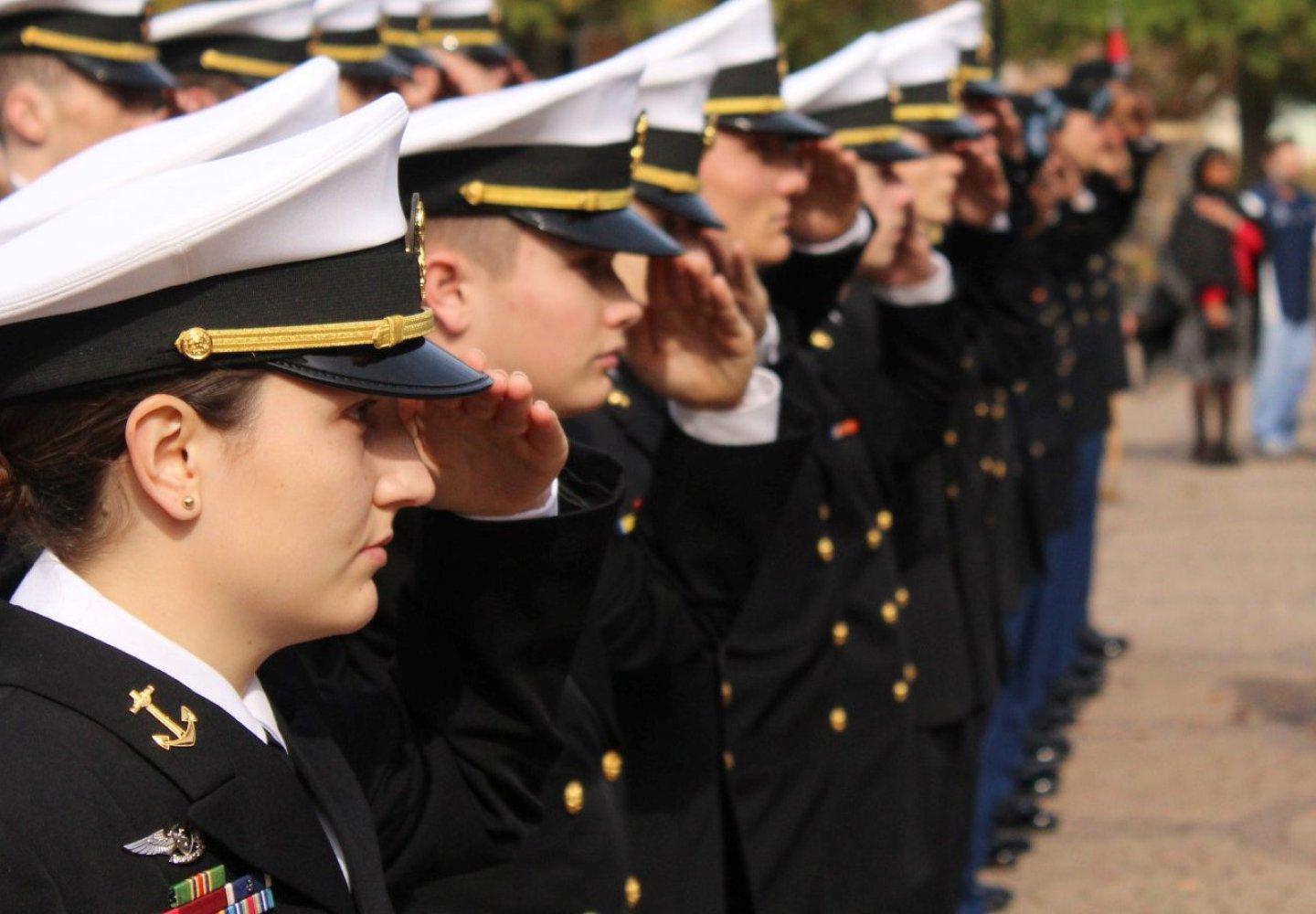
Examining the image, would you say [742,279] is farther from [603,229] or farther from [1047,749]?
[1047,749]

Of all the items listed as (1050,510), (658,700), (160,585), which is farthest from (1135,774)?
(160,585)

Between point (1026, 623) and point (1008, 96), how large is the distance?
6.27ft

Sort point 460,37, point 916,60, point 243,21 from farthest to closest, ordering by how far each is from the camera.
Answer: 1. point 460,37
2. point 916,60
3. point 243,21

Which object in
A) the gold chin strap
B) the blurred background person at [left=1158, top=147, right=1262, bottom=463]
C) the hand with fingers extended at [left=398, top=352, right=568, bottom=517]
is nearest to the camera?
the hand with fingers extended at [left=398, top=352, right=568, bottom=517]

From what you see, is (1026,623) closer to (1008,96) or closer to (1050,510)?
(1050,510)

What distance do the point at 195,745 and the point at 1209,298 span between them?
42.2 feet

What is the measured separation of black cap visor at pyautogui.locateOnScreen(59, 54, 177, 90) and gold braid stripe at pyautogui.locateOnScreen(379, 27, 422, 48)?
5.80 feet

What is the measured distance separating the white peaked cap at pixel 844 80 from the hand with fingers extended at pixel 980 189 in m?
0.79

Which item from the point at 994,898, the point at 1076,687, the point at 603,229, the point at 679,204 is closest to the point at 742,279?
the point at 679,204

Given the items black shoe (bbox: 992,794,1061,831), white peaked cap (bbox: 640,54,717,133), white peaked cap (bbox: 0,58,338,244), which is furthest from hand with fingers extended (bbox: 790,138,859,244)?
black shoe (bbox: 992,794,1061,831)

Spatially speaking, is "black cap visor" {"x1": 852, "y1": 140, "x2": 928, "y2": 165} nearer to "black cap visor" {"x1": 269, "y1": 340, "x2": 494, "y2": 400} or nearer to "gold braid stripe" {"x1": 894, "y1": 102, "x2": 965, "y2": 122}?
"gold braid stripe" {"x1": 894, "y1": 102, "x2": 965, "y2": 122}

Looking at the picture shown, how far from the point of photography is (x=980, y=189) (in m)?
5.86

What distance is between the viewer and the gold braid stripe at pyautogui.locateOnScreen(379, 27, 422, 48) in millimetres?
5666

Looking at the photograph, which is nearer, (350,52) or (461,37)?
(350,52)
